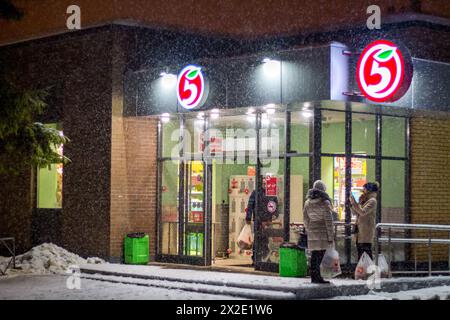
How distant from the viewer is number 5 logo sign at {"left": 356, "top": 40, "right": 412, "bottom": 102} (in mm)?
16203

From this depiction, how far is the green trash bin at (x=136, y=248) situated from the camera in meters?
20.0

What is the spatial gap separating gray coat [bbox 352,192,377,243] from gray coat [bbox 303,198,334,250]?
49.3 inches

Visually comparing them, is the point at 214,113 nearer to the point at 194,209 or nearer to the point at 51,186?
the point at 194,209

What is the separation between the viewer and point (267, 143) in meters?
18.5

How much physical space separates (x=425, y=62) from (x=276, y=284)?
6.35 meters

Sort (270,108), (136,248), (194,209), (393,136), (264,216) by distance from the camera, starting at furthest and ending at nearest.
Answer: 1. (194,209)
2. (136,248)
3. (393,136)
4. (264,216)
5. (270,108)

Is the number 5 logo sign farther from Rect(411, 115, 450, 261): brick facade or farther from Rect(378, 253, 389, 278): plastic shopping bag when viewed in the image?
Rect(378, 253, 389, 278): plastic shopping bag

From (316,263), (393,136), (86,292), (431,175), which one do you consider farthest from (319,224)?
(431,175)

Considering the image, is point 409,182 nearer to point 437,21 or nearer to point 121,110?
point 437,21

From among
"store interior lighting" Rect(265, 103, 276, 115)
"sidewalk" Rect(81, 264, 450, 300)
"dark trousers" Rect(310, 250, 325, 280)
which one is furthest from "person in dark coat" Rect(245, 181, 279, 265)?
"dark trousers" Rect(310, 250, 325, 280)

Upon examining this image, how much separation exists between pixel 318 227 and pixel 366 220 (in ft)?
4.92

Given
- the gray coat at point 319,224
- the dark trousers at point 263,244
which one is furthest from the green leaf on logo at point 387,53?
the dark trousers at point 263,244

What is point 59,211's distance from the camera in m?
22.2
